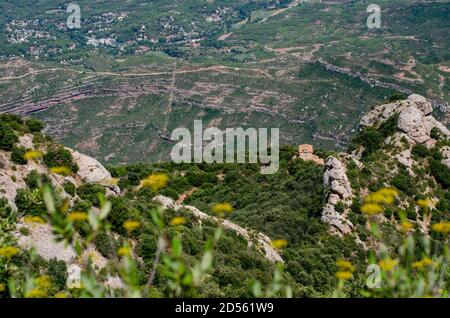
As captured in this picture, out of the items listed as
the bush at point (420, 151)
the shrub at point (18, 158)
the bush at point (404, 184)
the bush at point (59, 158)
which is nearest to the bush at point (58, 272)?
the shrub at point (18, 158)

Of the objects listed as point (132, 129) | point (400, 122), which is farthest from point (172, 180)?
point (132, 129)

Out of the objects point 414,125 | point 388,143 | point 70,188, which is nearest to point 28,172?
point 70,188

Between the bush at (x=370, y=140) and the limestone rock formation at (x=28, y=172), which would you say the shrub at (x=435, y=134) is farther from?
the limestone rock formation at (x=28, y=172)

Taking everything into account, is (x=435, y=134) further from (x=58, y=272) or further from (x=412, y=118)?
(x=58, y=272)

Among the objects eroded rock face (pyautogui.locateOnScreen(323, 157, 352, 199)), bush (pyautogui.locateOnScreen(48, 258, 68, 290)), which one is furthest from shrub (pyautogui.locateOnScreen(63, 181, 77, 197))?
eroded rock face (pyautogui.locateOnScreen(323, 157, 352, 199))

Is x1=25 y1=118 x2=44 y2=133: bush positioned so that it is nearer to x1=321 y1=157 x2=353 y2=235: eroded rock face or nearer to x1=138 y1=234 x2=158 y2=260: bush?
x1=138 y1=234 x2=158 y2=260: bush

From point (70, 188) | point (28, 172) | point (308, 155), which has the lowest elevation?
point (308, 155)

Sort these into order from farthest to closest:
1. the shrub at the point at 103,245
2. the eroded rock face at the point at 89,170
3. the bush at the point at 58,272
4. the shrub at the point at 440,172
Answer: the shrub at the point at 440,172 → the eroded rock face at the point at 89,170 → the shrub at the point at 103,245 → the bush at the point at 58,272
